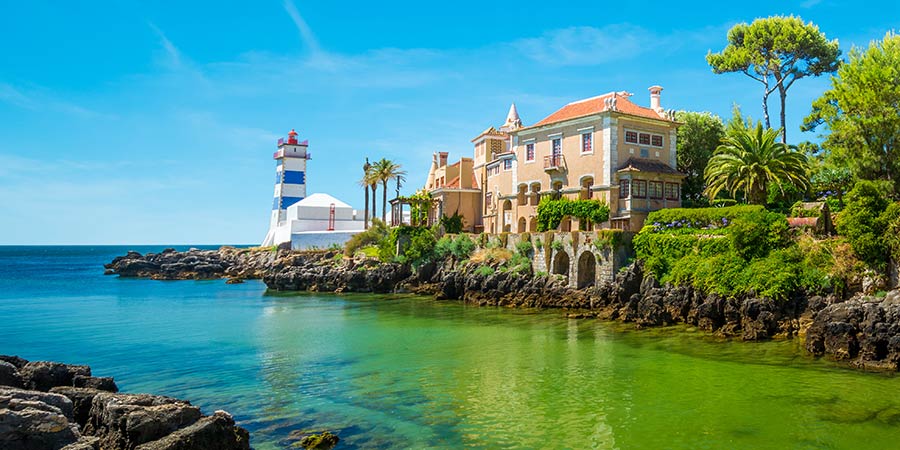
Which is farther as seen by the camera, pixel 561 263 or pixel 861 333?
pixel 561 263

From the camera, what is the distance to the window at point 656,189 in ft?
147

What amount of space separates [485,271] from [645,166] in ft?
45.5

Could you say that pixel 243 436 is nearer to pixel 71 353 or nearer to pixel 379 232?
pixel 71 353

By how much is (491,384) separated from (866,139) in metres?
25.1

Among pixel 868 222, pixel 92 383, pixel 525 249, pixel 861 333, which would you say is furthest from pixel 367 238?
pixel 92 383

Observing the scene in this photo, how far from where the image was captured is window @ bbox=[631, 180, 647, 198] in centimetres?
4378

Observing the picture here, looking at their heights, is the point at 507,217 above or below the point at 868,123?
below

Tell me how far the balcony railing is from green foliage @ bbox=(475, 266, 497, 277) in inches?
372

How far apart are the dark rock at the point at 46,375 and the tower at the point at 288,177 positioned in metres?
73.1

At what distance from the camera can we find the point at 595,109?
46812 millimetres

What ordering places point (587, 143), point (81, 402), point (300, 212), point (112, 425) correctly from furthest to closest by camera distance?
point (300, 212) → point (587, 143) → point (81, 402) → point (112, 425)

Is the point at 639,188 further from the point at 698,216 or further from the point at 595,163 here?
the point at 698,216

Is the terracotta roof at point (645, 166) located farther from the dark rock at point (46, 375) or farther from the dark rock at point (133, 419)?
the dark rock at point (133, 419)

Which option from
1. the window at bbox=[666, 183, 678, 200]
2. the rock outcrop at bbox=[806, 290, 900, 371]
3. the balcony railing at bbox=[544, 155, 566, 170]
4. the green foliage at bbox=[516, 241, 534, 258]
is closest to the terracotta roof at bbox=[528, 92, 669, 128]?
the balcony railing at bbox=[544, 155, 566, 170]
